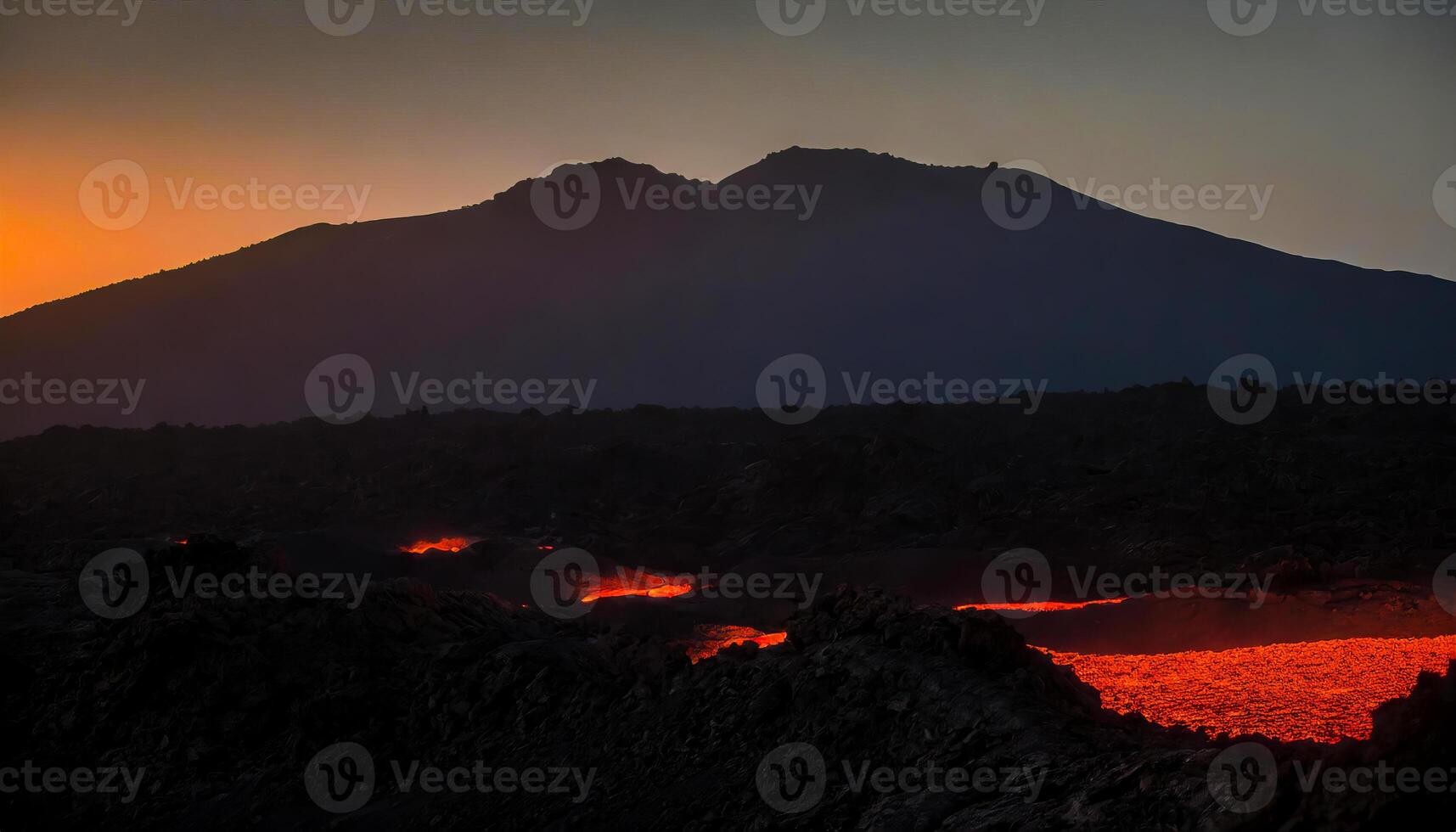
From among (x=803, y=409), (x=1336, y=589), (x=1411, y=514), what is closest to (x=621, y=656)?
(x=1336, y=589)
